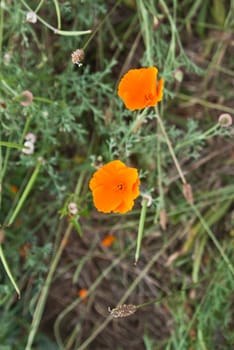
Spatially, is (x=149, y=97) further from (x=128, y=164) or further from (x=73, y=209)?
(x=128, y=164)

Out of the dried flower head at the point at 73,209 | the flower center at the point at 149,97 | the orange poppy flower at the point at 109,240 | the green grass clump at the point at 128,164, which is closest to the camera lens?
the flower center at the point at 149,97

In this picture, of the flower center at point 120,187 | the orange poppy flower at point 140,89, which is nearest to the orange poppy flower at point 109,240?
the flower center at point 120,187

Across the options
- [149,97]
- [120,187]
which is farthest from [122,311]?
[149,97]

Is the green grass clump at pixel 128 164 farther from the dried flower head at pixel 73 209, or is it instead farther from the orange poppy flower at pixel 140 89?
the orange poppy flower at pixel 140 89

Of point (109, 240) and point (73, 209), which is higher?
point (109, 240)

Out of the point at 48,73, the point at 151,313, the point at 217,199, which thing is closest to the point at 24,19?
the point at 48,73

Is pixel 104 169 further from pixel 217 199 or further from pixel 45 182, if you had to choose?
pixel 217 199
